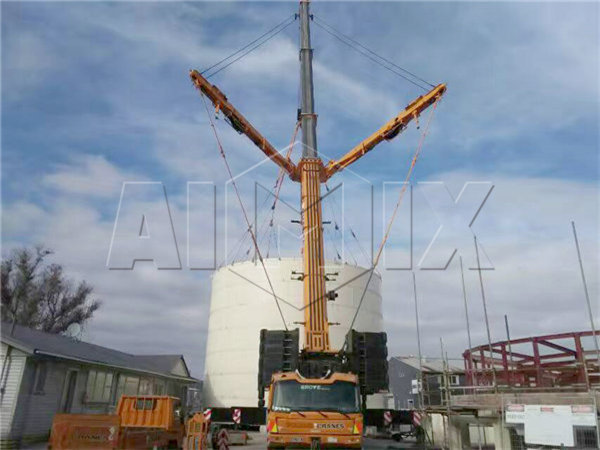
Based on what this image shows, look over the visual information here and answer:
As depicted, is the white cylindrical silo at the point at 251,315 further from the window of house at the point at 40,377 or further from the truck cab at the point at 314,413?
the truck cab at the point at 314,413

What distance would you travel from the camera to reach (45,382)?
17391mm

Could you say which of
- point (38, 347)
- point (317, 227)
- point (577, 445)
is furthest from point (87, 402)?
point (577, 445)

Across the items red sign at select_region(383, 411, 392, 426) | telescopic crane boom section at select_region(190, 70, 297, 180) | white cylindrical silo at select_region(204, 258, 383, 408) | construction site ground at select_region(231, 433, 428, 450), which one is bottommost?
construction site ground at select_region(231, 433, 428, 450)

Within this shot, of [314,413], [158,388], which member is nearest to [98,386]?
[158,388]

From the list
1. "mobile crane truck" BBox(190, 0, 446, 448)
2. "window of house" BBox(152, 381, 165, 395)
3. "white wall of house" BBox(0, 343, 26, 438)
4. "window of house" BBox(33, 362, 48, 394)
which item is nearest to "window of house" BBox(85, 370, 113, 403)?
"window of house" BBox(33, 362, 48, 394)

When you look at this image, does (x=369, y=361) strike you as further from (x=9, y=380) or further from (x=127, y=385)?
(x=127, y=385)

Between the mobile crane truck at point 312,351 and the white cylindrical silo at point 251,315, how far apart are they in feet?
40.9

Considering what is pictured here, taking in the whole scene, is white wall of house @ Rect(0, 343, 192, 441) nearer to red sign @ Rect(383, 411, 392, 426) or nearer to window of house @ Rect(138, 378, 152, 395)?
window of house @ Rect(138, 378, 152, 395)

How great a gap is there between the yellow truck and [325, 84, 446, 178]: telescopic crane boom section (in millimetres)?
12277

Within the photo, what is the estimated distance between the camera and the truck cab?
1112cm

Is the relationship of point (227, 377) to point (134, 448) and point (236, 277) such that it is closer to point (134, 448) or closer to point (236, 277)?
point (236, 277)

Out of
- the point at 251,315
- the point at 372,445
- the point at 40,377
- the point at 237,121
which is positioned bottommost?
the point at 372,445

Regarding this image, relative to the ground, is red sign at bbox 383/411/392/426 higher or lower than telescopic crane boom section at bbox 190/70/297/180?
lower

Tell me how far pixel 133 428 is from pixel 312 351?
6.92 m
